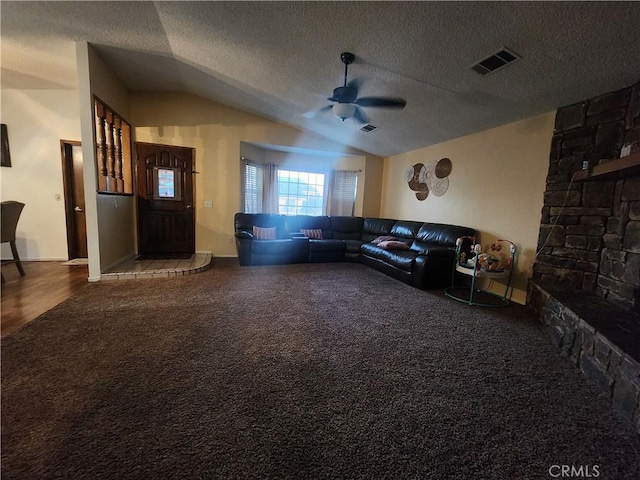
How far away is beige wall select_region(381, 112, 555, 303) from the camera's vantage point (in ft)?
10.7

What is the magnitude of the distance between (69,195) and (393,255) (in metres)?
5.47

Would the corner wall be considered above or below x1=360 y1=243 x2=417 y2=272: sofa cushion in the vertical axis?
above

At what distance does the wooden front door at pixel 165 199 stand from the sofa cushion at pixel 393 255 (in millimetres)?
3455

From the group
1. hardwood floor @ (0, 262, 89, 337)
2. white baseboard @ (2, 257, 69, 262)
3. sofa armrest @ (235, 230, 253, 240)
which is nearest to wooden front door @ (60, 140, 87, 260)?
white baseboard @ (2, 257, 69, 262)

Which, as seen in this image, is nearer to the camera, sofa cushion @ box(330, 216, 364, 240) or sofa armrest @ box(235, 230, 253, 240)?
sofa armrest @ box(235, 230, 253, 240)

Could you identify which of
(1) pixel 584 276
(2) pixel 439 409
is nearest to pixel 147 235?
(2) pixel 439 409

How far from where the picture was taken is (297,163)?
6.37 meters

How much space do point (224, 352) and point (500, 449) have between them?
5.73ft

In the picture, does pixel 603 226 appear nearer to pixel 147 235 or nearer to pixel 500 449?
pixel 500 449

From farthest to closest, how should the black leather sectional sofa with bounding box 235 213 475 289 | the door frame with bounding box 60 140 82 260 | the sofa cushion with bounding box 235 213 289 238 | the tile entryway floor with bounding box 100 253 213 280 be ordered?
the sofa cushion with bounding box 235 213 289 238
the door frame with bounding box 60 140 82 260
the black leather sectional sofa with bounding box 235 213 475 289
the tile entryway floor with bounding box 100 253 213 280

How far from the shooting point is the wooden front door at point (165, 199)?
4988mm

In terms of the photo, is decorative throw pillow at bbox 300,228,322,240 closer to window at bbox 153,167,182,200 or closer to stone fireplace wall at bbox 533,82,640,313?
window at bbox 153,167,182,200

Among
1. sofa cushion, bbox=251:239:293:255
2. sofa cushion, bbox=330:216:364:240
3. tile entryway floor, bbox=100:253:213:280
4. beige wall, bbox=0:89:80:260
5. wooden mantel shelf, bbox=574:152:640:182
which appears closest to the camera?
wooden mantel shelf, bbox=574:152:640:182

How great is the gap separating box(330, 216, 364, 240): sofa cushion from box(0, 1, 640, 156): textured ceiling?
2.22 m
